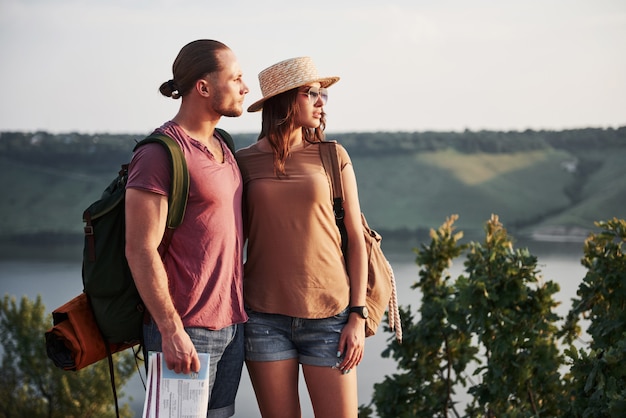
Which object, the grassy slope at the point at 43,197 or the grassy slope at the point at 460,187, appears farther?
the grassy slope at the point at 43,197

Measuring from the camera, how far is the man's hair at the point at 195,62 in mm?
2312

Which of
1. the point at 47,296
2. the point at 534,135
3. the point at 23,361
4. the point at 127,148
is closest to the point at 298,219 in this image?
the point at 23,361

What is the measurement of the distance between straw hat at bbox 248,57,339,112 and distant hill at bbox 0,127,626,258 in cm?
4436

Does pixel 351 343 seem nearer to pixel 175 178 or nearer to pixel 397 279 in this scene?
pixel 175 178

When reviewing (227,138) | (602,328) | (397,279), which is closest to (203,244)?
(227,138)

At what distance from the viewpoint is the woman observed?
8.13ft

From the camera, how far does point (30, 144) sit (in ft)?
184

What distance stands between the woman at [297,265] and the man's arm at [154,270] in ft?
1.19

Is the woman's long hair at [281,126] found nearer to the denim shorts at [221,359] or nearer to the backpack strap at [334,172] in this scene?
the backpack strap at [334,172]

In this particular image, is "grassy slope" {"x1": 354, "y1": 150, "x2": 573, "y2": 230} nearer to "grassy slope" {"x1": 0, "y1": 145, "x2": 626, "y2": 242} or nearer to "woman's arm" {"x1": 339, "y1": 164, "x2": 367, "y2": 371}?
"grassy slope" {"x1": 0, "y1": 145, "x2": 626, "y2": 242}

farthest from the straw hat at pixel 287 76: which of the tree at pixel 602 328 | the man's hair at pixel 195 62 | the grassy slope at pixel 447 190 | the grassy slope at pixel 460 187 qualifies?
the grassy slope at pixel 460 187

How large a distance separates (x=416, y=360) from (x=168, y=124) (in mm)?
3535

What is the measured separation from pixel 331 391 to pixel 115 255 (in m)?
0.82

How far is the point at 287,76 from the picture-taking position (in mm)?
2566
